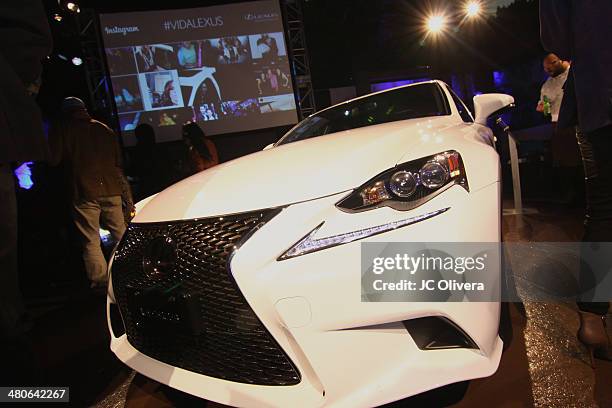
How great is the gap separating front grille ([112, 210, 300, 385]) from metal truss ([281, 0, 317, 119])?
21.6 feet

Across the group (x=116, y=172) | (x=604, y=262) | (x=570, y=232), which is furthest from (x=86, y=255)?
(x=570, y=232)

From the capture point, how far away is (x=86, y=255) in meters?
3.57

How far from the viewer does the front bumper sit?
1.13 metres

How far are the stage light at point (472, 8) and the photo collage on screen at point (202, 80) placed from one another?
6661 mm

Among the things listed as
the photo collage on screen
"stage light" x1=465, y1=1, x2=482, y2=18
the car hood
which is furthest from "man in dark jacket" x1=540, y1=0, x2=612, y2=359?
"stage light" x1=465, y1=1, x2=482, y2=18

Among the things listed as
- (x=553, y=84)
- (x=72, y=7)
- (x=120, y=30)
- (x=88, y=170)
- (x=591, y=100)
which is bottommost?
(x=591, y=100)

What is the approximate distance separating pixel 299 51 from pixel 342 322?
291 inches

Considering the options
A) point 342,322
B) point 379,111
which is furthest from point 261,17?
point 342,322

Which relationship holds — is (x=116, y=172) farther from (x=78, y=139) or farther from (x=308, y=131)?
(x=308, y=131)

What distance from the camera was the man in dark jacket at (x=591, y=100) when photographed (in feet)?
4.77

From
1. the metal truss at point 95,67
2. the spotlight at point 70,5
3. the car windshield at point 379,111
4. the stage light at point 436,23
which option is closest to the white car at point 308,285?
the car windshield at point 379,111

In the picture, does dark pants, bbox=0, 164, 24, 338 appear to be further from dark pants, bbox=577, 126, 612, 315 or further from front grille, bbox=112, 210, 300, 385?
dark pants, bbox=577, 126, 612, 315

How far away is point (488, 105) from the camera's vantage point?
91.0 inches

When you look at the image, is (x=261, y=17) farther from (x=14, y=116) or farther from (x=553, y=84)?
(x=14, y=116)
